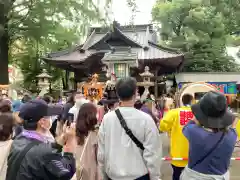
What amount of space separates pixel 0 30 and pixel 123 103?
12.8 m

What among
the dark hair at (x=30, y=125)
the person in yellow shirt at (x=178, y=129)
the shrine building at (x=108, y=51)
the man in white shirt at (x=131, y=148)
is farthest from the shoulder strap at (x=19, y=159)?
the shrine building at (x=108, y=51)

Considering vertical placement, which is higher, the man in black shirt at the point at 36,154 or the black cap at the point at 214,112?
the black cap at the point at 214,112

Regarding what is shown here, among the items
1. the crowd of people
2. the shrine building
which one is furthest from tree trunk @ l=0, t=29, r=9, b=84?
the crowd of people

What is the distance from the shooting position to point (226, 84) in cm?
1791

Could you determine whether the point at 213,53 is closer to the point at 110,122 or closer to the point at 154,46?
the point at 154,46

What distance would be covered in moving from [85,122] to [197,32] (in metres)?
20.0

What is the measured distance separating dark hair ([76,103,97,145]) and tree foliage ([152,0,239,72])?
58.2ft

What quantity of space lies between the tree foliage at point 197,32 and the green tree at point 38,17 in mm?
8150

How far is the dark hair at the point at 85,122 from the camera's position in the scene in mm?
3715

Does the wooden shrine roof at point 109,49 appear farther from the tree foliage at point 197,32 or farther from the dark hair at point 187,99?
the dark hair at point 187,99

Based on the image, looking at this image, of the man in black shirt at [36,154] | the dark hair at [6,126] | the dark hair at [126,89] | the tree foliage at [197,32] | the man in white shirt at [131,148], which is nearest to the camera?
the man in black shirt at [36,154]

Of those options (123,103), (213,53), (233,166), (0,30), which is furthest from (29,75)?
(123,103)

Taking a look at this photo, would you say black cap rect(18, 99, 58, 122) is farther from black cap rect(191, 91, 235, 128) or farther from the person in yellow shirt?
the person in yellow shirt

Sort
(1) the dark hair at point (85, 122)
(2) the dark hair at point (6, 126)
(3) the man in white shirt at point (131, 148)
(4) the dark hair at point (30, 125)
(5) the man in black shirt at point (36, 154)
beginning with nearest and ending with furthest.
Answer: (5) the man in black shirt at point (36, 154)
(4) the dark hair at point (30, 125)
(2) the dark hair at point (6, 126)
(3) the man in white shirt at point (131, 148)
(1) the dark hair at point (85, 122)
